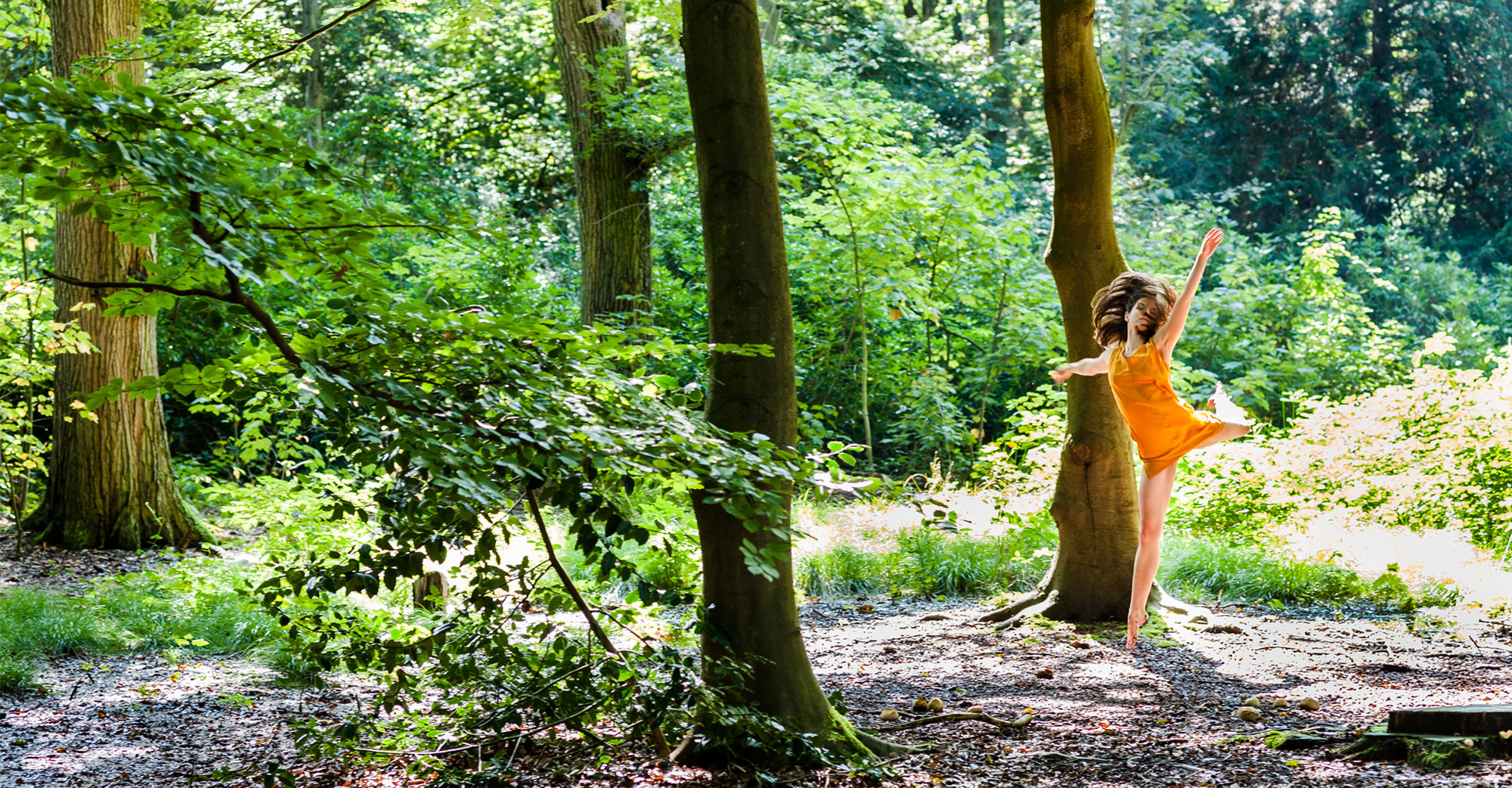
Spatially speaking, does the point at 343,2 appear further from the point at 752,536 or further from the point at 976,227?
the point at 752,536

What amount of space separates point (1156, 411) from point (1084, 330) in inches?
72.3

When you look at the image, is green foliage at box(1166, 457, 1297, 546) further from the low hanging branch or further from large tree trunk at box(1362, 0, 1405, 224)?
large tree trunk at box(1362, 0, 1405, 224)

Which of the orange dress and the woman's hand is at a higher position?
the woman's hand

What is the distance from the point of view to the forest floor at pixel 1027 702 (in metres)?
3.79

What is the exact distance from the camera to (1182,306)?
414cm

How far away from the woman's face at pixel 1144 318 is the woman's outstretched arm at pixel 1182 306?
0.19 ft

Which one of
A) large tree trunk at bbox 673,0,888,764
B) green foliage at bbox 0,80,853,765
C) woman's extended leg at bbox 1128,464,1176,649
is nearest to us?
green foliage at bbox 0,80,853,765

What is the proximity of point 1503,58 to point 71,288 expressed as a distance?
23569 millimetres

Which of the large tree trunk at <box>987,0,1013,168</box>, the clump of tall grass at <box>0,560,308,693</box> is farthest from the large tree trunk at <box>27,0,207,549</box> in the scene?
the large tree trunk at <box>987,0,1013,168</box>

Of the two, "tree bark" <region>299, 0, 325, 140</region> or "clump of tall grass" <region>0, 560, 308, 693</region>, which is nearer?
"clump of tall grass" <region>0, 560, 308, 693</region>

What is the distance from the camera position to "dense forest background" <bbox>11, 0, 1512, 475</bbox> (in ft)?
36.7

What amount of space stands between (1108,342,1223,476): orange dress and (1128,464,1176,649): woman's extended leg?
13 centimetres

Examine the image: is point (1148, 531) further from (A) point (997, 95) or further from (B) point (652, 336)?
(A) point (997, 95)

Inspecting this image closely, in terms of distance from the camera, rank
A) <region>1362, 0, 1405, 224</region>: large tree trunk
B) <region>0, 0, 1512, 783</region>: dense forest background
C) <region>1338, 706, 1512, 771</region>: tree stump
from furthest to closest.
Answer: <region>1362, 0, 1405, 224</region>: large tree trunk < <region>1338, 706, 1512, 771</region>: tree stump < <region>0, 0, 1512, 783</region>: dense forest background
